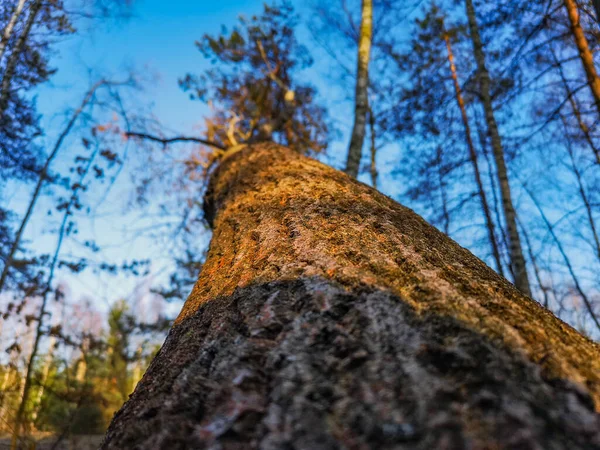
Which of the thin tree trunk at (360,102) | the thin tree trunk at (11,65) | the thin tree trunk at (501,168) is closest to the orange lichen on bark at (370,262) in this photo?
the thin tree trunk at (360,102)

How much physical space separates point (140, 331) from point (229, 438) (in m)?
10.8

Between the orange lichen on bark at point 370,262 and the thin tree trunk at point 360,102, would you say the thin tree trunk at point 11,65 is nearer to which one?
the orange lichen on bark at point 370,262

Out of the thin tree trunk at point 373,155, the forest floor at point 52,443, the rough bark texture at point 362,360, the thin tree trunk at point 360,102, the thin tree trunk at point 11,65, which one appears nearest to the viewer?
the rough bark texture at point 362,360

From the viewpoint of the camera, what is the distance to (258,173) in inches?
114

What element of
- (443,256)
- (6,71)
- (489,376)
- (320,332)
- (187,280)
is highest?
(6,71)

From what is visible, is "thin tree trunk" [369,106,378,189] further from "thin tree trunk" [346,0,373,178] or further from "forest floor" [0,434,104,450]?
"forest floor" [0,434,104,450]

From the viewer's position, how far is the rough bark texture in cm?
60

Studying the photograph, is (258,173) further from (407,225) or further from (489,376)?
(489,376)

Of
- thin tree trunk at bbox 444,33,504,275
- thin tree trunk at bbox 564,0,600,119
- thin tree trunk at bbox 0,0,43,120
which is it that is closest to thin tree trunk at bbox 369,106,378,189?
thin tree trunk at bbox 444,33,504,275

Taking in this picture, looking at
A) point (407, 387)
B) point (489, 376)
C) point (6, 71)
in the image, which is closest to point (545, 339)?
point (489, 376)

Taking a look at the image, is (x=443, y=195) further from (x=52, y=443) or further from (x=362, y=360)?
(x=52, y=443)

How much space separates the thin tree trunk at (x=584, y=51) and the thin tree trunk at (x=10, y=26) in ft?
28.7

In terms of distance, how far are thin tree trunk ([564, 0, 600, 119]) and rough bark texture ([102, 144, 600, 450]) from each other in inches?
201

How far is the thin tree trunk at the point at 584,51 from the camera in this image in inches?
182
